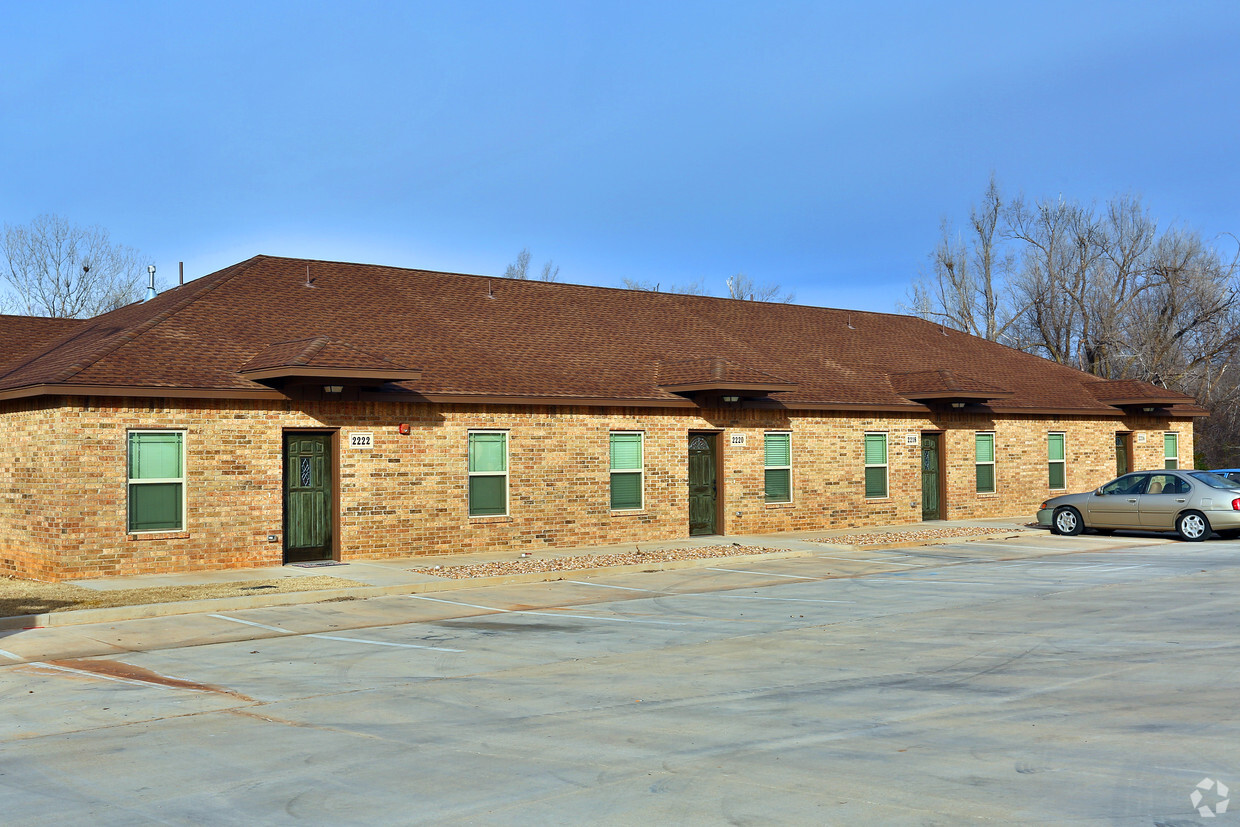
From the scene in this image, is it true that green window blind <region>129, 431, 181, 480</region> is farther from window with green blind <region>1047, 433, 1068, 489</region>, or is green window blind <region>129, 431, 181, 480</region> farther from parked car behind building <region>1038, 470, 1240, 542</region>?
Result: window with green blind <region>1047, 433, 1068, 489</region>

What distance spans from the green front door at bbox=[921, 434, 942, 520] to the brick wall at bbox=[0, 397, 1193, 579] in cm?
68

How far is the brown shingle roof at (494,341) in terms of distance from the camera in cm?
1900

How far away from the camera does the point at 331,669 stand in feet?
33.7

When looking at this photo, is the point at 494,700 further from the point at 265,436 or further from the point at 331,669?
the point at 265,436

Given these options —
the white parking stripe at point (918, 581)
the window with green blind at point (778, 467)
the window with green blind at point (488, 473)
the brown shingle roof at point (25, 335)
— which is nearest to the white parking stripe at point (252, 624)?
the window with green blind at point (488, 473)

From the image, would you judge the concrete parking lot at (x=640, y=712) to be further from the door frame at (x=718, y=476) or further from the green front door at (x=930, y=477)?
the green front door at (x=930, y=477)

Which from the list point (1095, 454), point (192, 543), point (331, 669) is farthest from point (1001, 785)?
point (1095, 454)

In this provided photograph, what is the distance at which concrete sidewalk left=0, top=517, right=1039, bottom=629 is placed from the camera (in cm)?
1386

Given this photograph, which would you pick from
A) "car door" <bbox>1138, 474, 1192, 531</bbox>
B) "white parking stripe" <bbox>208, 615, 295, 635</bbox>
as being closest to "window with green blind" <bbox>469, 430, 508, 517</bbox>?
"white parking stripe" <bbox>208, 615, 295, 635</bbox>

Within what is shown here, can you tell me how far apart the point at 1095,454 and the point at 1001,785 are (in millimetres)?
28609

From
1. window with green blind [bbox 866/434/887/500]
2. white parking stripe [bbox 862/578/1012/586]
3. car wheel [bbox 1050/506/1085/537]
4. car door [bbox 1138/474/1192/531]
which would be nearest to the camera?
white parking stripe [bbox 862/578/1012/586]

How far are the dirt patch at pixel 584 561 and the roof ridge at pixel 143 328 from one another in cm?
602

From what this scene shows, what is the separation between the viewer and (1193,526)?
2288 cm

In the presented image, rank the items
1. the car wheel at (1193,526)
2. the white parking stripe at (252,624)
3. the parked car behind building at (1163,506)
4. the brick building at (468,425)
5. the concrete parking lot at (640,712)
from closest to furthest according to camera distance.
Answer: the concrete parking lot at (640,712) → the white parking stripe at (252,624) → the brick building at (468,425) → the parked car behind building at (1163,506) → the car wheel at (1193,526)
